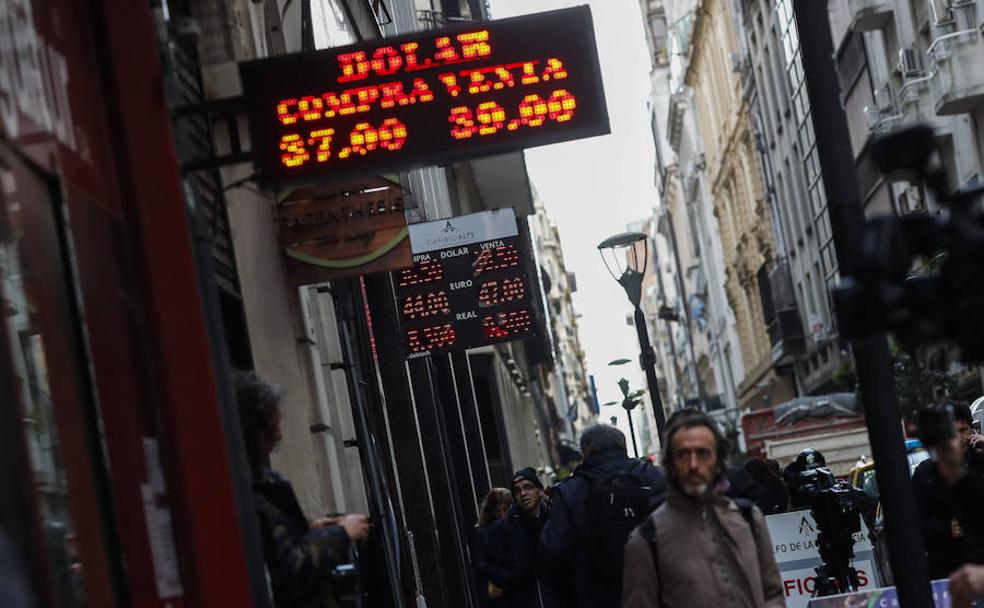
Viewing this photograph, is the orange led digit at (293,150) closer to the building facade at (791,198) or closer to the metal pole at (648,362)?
the metal pole at (648,362)

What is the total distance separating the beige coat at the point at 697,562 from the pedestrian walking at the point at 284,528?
1070 mm

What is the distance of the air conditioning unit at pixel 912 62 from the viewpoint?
112 ft

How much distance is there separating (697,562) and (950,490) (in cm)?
99

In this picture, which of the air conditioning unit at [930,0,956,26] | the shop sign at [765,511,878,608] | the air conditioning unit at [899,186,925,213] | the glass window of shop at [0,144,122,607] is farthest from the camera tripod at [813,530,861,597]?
the air conditioning unit at [899,186,925,213]

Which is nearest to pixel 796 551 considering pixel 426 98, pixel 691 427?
pixel 691 427

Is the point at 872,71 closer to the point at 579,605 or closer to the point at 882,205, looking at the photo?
the point at 882,205

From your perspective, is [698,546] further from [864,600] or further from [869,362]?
[864,600]

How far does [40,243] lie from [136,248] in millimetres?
1157

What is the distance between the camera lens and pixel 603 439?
8742 mm

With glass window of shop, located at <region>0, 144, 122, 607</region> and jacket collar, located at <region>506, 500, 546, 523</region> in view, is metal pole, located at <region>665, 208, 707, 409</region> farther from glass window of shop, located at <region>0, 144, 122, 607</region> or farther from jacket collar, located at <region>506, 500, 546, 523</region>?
glass window of shop, located at <region>0, 144, 122, 607</region>

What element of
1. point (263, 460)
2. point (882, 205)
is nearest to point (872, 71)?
point (882, 205)

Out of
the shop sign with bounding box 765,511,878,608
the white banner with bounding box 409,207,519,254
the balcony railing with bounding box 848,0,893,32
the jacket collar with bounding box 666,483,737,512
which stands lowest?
the shop sign with bounding box 765,511,878,608

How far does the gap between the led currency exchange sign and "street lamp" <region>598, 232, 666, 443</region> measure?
13168mm

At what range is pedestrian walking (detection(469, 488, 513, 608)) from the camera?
12828 millimetres
